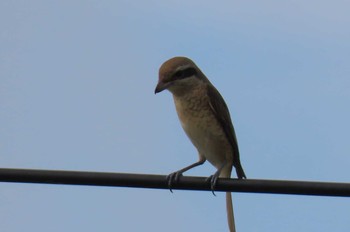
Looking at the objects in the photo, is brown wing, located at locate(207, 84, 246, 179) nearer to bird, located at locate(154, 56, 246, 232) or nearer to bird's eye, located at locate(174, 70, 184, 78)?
bird, located at locate(154, 56, 246, 232)

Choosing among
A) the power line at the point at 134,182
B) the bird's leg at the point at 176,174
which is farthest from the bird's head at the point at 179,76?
the power line at the point at 134,182

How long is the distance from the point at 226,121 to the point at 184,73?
1.95 ft

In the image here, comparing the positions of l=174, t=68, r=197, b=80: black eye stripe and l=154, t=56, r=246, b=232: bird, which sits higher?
l=174, t=68, r=197, b=80: black eye stripe

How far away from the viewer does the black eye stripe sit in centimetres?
773

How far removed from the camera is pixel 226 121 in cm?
804

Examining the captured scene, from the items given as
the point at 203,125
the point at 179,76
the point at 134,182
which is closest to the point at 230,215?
the point at 203,125

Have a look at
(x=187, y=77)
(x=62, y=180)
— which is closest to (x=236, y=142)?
(x=187, y=77)

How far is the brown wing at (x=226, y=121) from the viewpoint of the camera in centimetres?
802

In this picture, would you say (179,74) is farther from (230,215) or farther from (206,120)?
(230,215)

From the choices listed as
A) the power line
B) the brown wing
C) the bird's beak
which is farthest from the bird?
the power line

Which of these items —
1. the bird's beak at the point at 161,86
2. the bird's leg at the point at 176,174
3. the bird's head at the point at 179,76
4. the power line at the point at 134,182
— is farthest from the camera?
the bird's head at the point at 179,76

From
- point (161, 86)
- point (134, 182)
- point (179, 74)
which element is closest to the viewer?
point (134, 182)

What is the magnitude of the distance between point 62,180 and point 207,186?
2.98 ft

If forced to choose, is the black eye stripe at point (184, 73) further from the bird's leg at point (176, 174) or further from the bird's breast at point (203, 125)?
the bird's leg at point (176, 174)
